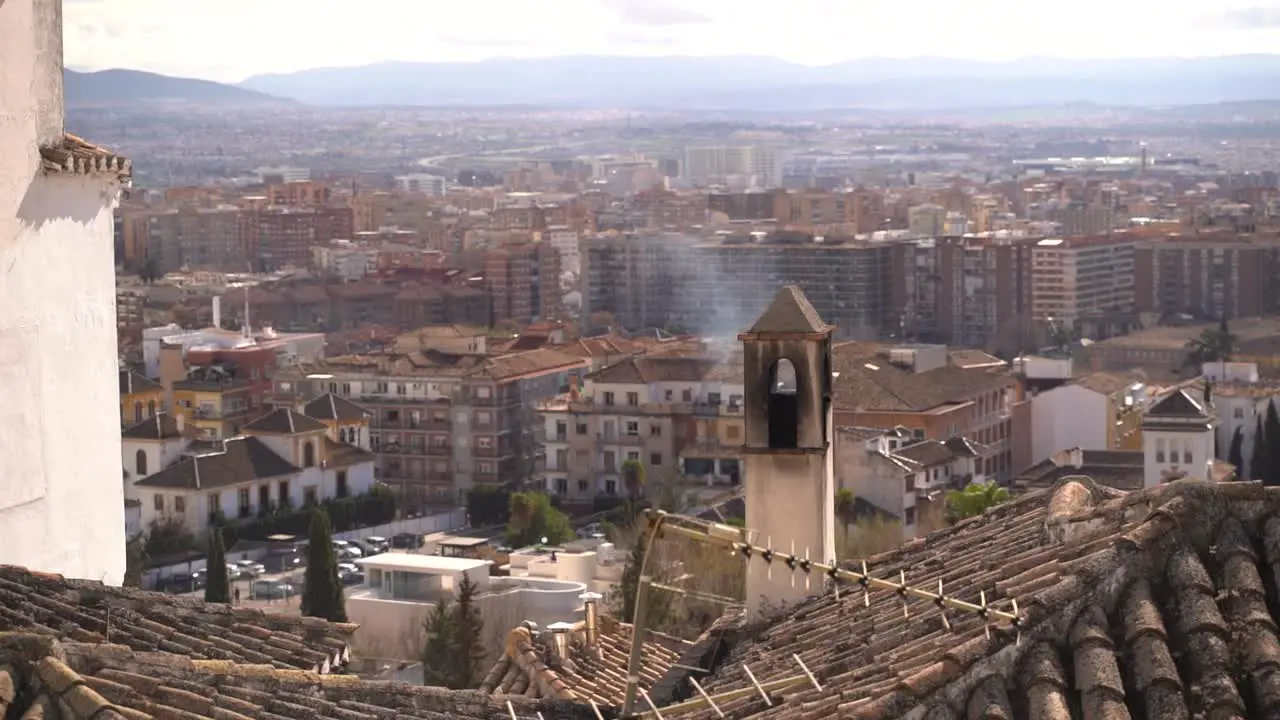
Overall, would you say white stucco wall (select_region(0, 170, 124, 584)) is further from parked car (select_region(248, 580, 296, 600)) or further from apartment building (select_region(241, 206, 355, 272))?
apartment building (select_region(241, 206, 355, 272))

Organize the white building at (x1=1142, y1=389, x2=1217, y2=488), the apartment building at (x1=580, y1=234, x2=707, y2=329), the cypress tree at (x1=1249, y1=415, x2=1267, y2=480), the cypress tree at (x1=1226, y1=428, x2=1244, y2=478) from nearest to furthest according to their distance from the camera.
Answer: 1. the white building at (x1=1142, y1=389, x2=1217, y2=488)
2. the cypress tree at (x1=1249, y1=415, x2=1267, y2=480)
3. the cypress tree at (x1=1226, y1=428, x2=1244, y2=478)
4. the apartment building at (x1=580, y1=234, x2=707, y2=329)

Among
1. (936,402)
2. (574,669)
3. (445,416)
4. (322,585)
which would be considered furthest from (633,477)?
(574,669)

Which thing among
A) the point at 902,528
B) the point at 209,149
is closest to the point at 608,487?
the point at 902,528

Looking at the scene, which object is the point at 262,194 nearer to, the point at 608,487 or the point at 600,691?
the point at 608,487

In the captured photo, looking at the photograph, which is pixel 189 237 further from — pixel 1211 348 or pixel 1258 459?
pixel 1258 459

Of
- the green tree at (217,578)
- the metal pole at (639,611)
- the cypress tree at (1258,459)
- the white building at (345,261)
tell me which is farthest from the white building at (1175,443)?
the white building at (345,261)

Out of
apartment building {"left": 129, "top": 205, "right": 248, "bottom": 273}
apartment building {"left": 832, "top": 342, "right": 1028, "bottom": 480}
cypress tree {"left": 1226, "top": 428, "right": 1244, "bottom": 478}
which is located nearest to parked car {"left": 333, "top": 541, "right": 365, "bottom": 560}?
apartment building {"left": 832, "top": 342, "right": 1028, "bottom": 480}
